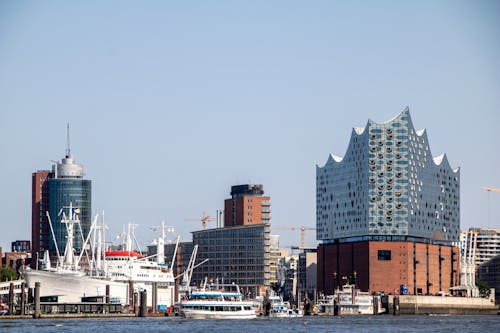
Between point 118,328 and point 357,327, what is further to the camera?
point 357,327

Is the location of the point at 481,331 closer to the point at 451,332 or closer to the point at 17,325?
the point at 451,332

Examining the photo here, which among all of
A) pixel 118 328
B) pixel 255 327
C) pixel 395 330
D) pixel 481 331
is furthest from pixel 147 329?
pixel 481 331

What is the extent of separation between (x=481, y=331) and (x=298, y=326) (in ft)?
102

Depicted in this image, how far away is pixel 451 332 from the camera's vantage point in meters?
169

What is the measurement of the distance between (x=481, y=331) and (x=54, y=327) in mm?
61378

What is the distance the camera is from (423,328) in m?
185

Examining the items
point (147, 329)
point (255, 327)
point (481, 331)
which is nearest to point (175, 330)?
point (147, 329)

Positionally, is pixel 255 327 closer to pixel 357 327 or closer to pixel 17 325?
pixel 357 327

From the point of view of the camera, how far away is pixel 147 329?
17212 centimetres

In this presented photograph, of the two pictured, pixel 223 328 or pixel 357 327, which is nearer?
pixel 223 328

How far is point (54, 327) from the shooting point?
17725 centimetres

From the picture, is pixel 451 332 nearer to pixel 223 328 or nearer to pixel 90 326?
pixel 223 328

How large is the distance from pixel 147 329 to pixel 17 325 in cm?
2334

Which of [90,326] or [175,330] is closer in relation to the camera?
[175,330]
